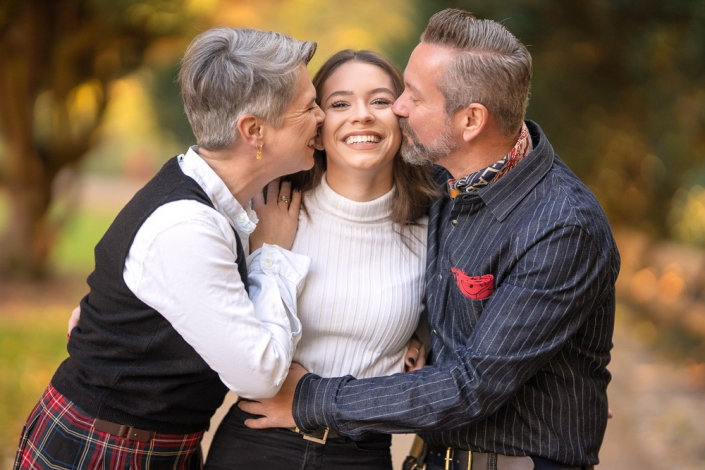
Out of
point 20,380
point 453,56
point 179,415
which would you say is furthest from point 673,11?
point 20,380

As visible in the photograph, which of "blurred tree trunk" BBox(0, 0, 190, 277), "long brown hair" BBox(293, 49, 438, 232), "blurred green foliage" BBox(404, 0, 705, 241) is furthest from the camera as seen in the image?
"blurred tree trunk" BBox(0, 0, 190, 277)

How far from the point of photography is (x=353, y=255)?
95.3 inches

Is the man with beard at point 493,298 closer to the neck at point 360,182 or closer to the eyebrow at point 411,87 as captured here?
the eyebrow at point 411,87

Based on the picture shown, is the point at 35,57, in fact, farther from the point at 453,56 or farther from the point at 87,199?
the point at 87,199

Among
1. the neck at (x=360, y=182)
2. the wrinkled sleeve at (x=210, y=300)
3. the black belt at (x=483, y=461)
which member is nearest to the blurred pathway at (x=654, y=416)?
the black belt at (x=483, y=461)

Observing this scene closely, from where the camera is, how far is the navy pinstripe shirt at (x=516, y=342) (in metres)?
1.95

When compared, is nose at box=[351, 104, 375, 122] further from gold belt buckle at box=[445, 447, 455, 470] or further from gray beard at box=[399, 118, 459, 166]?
gold belt buckle at box=[445, 447, 455, 470]

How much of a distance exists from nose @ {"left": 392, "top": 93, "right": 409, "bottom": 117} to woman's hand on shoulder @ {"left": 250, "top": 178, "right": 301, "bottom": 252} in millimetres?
407

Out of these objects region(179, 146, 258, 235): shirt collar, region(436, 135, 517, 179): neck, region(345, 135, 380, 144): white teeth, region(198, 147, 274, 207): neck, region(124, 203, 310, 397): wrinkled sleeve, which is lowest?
region(124, 203, 310, 397): wrinkled sleeve

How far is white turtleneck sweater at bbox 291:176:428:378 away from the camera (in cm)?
234

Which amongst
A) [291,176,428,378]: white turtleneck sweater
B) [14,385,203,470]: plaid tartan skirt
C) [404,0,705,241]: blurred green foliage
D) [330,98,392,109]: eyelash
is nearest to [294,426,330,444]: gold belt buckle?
[291,176,428,378]: white turtleneck sweater

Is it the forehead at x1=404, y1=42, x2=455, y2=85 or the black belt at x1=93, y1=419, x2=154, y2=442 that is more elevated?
the forehead at x1=404, y1=42, x2=455, y2=85

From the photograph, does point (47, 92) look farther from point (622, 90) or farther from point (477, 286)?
point (477, 286)

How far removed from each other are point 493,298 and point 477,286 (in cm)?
9
